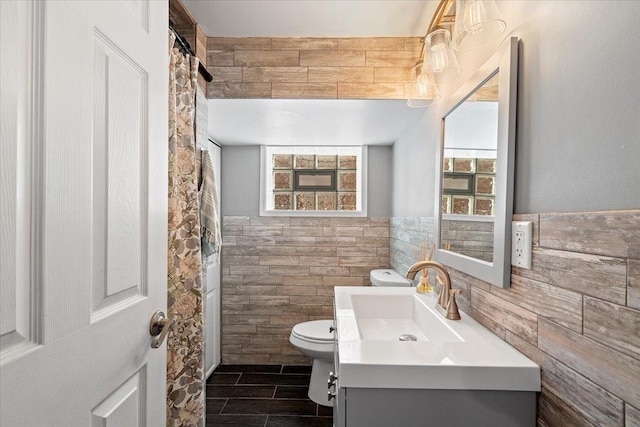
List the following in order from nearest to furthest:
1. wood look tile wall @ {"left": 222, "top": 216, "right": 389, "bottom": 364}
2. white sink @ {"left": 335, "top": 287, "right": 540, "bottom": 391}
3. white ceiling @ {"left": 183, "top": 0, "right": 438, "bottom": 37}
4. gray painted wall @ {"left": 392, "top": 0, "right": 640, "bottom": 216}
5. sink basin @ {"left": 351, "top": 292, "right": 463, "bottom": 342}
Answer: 1. gray painted wall @ {"left": 392, "top": 0, "right": 640, "bottom": 216}
2. white sink @ {"left": 335, "top": 287, "right": 540, "bottom": 391}
3. sink basin @ {"left": 351, "top": 292, "right": 463, "bottom": 342}
4. white ceiling @ {"left": 183, "top": 0, "right": 438, "bottom": 37}
5. wood look tile wall @ {"left": 222, "top": 216, "right": 389, "bottom": 364}

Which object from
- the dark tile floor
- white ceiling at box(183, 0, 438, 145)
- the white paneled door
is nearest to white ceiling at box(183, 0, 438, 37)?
white ceiling at box(183, 0, 438, 145)

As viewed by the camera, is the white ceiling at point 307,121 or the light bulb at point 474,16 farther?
the white ceiling at point 307,121

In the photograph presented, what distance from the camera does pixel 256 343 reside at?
3057 millimetres

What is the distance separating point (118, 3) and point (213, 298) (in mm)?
2397

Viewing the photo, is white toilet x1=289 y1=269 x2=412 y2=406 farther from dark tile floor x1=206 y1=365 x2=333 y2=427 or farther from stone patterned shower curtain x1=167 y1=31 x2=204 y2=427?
stone patterned shower curtain x1=167 y1=31 x2=204 y2=427

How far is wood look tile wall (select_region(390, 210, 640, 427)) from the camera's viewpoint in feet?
2.09

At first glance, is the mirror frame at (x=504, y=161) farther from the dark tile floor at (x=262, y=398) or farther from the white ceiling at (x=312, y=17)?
the dark tile floor at (x=262, y=398)

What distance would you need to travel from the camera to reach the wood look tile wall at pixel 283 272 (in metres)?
3.05

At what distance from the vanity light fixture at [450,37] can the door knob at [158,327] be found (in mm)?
1268

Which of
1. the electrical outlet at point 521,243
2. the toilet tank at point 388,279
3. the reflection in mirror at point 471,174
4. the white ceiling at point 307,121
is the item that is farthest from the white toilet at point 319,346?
the electrical outlet at point 521,243

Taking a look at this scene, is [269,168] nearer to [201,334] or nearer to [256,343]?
[256,343]

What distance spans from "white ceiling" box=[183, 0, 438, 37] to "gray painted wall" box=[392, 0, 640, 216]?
2.30 ft

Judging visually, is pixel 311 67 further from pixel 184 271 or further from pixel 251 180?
pixel 251 180

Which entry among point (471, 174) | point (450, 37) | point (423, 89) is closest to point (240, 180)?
point (423, 89)
